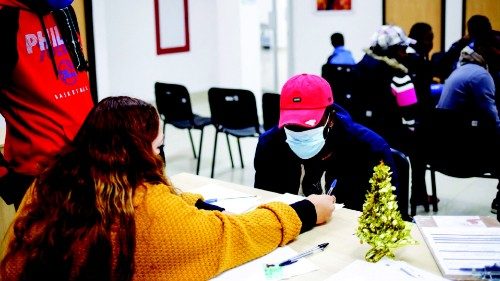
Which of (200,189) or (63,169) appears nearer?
(63,169)

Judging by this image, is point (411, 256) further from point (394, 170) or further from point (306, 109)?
point (306, 109)

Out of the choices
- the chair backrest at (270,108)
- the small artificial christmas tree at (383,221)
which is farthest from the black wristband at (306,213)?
the chair backrest at (270,108)

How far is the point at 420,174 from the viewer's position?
3.98 m

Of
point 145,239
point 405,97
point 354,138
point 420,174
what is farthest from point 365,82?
point 145,239

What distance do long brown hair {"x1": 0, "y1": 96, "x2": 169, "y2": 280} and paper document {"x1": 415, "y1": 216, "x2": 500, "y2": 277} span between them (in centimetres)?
86

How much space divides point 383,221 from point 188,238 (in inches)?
22.1

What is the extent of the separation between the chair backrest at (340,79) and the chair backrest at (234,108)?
0.81 m

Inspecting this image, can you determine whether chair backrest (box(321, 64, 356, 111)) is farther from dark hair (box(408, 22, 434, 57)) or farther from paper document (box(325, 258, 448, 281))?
paper document (box(325, 258, 448, 281))

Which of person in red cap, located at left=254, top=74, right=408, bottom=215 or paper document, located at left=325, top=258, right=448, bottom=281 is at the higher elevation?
person in red cap, located at left=254, top=74, right=408, bottom=215

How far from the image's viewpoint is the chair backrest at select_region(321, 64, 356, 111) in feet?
17.3

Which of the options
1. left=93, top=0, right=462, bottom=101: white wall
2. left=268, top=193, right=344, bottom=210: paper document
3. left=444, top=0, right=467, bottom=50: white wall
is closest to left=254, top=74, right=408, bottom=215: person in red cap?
left=268, top=193, right=344, bottom=210: paper document

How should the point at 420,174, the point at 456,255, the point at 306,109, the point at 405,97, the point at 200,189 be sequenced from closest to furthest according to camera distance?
1. the point at 456,255
2. the point at 306,109
3. the point at 200,189
4. the point at 420,174
5. the point at 405,97

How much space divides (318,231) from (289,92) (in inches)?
24.1

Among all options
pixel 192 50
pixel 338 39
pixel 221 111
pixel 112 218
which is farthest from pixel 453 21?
pixel 112 218
